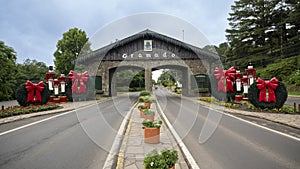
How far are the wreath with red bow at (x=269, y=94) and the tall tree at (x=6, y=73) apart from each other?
2692 centimetres

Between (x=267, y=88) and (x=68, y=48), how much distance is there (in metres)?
36.5

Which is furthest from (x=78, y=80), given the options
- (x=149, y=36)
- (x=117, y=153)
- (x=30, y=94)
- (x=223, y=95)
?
(x=117, y=153)

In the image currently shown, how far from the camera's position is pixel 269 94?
11594 millimetres

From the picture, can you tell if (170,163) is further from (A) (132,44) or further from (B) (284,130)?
(A) (132,44)

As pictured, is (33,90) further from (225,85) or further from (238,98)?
(238,98)

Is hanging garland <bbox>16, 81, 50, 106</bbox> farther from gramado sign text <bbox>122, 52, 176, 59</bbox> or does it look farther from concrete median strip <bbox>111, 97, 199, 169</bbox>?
gramado sign text <bbox>122, 52, 176, 59</bbox>

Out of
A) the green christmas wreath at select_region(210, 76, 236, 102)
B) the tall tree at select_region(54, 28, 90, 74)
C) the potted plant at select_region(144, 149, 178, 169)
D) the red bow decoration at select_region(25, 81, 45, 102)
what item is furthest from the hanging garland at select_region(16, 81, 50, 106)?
the tall tree at select_region(54, 28, 90, 74)

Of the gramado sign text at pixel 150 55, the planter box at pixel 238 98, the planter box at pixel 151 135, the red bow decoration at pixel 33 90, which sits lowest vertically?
the planter box at pixel 151 135

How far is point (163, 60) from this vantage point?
25.0 meters

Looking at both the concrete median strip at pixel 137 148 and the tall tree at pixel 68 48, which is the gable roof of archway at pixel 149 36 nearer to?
the tall tree at pixel 68 48

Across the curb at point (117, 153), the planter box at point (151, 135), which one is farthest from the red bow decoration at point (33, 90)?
the planter box at point (151, 135)

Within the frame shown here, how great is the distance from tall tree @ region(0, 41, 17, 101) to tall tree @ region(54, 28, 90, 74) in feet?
38.7

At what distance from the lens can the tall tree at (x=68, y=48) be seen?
38062 millimetres

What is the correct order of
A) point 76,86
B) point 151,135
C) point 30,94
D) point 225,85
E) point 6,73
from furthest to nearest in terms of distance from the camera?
point 6,73 → point 76,86 → point 225,85 → point 30,94 → point 151,135
